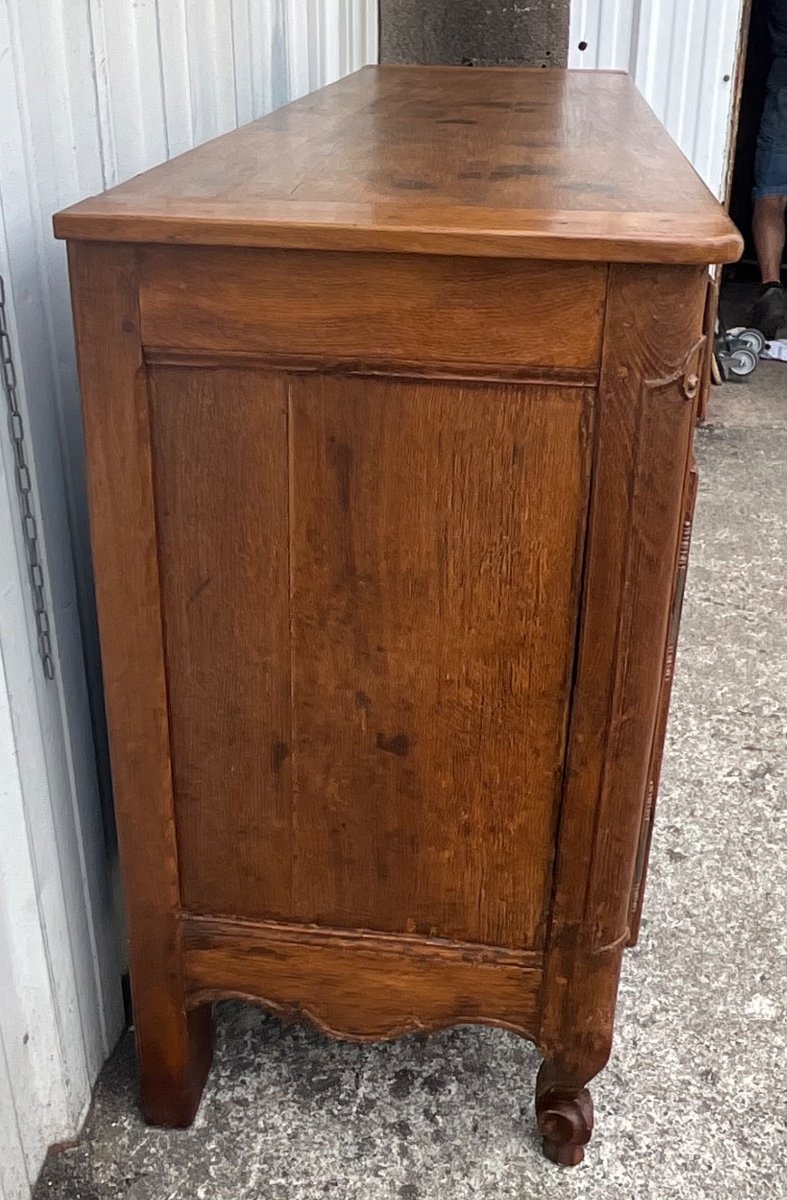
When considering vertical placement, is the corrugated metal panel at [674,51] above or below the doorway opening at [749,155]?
above

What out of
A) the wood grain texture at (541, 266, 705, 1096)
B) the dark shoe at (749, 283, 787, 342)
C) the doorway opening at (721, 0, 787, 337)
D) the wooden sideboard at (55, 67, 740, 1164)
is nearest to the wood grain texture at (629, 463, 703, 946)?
the wooden sideboard at (55, 67, 740, 1164)

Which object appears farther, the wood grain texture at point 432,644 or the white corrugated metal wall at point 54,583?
the white corrugated metal wall at point 54,583

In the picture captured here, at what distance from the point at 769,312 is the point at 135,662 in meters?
4.94

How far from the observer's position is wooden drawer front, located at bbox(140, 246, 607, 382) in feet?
3.64

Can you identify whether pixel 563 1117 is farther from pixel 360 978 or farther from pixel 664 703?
pixel 664 703

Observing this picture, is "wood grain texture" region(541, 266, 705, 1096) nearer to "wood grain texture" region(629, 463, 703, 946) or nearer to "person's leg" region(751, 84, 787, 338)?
"wood grain texture" region(629, 463, 703, 946)

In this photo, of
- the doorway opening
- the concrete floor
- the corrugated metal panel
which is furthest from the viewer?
the doorway opening

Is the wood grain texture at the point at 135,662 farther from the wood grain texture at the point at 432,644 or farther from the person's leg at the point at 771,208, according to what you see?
the person's leg at the point at 771,208

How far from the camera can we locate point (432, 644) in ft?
4.20

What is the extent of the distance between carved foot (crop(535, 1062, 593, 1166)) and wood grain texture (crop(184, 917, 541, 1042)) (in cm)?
12

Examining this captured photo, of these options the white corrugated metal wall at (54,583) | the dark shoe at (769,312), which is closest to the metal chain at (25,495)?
the white corrugated metal wall at (54,583)

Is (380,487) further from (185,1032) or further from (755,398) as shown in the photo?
(755,398)

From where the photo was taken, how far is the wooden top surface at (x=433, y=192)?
3.54 ft

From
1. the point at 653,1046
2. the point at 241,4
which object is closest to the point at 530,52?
the point at 241,4
